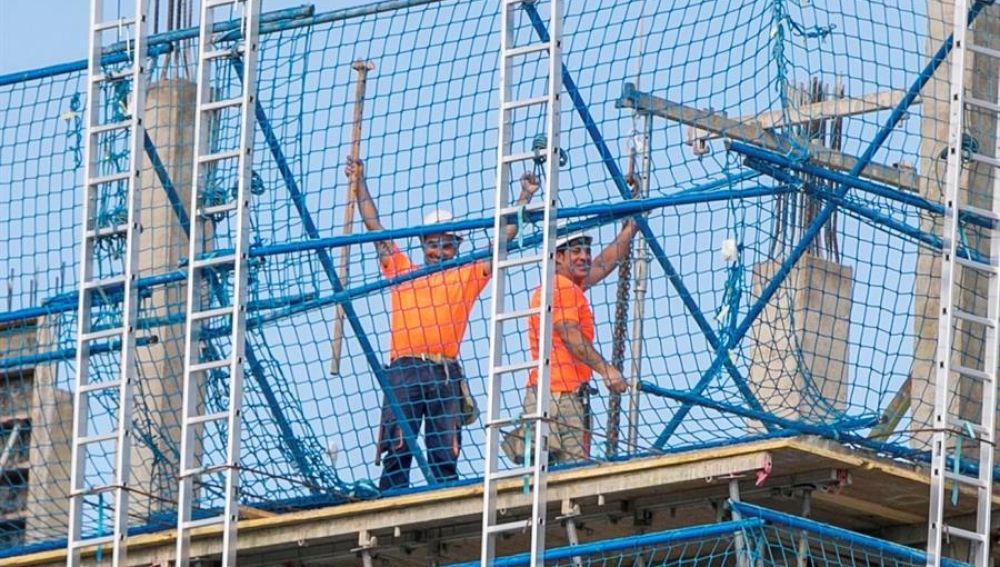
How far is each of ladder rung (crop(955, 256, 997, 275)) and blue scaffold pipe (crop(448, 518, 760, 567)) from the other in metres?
1.91

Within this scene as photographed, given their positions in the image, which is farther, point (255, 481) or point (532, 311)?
point (255, 481)

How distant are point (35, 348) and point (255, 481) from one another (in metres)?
2.70

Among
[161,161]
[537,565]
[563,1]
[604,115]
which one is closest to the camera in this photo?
[537,565]

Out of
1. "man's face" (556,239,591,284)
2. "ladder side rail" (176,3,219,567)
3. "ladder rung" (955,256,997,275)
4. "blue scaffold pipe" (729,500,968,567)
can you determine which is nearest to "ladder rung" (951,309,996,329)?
"ladder rung" (955,256,997,275)

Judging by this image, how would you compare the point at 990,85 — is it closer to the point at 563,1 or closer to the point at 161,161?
the point at 563,1

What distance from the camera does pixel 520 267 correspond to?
2114cm

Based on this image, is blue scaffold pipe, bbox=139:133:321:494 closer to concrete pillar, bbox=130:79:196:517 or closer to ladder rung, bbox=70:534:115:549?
concrete pillar, bbox=130:79:196:517

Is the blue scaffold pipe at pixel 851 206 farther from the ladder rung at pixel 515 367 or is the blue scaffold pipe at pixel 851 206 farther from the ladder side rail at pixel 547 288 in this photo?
the ladder rung at pixel 515 367

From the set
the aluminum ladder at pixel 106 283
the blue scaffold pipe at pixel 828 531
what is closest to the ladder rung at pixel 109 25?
the aluminum ladder at pixel 106 283

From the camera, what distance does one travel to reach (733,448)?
2080cm

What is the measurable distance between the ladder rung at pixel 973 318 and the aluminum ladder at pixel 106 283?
5022mm

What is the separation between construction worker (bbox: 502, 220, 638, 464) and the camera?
22078 mm

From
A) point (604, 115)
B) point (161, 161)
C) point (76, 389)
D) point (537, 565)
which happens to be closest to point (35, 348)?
point (161, 161)

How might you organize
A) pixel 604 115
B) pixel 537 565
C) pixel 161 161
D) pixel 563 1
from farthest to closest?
pixel 161 161 → pixel 604 115 → pixel 563 1 → pixel 537 565
